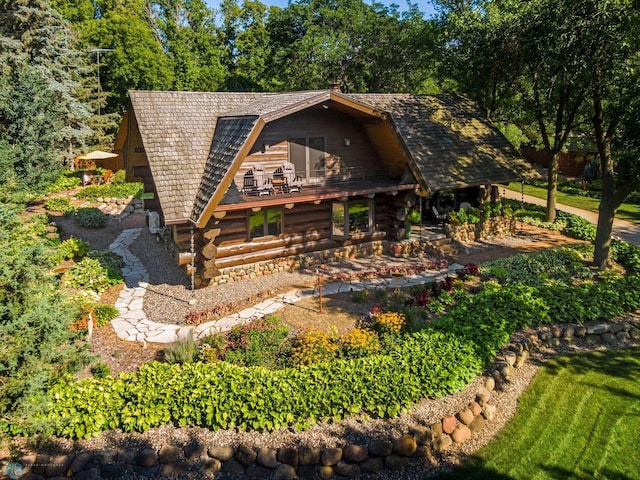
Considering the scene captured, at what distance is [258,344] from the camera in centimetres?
1182

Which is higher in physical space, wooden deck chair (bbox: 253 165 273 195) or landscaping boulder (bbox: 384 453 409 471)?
wooden deck chair (bbox: 253 165 273 195)

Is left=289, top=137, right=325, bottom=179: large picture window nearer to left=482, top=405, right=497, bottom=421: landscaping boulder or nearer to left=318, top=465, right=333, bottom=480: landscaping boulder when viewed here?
left=482, top=405, right=497, bottom=421: landscaping boulder

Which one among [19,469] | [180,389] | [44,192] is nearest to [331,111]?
[180,389]

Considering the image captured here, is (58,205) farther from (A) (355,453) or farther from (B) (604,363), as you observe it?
(B) (604,363)

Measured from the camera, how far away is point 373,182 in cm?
1972

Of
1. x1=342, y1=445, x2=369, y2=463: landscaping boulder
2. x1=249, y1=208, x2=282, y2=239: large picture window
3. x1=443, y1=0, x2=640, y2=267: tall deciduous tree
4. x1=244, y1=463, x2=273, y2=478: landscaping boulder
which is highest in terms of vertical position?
x1=443, y1=0, x2=640, y2=267: tall deciduous tree

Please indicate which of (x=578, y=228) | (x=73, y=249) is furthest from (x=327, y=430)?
(x=578, y=228)

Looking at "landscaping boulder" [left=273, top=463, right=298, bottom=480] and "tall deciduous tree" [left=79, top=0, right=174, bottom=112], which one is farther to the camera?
"tall deciduous tree" [left=79, top=0, right=174, bottom=112]

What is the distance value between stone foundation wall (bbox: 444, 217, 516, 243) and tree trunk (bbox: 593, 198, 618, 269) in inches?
200

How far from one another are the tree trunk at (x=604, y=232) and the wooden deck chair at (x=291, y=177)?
12.3 metres

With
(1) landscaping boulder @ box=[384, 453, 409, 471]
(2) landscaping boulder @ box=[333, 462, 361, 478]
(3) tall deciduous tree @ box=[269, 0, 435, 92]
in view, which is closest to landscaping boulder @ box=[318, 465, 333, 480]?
(2) landscaping boulder @ box=[333, 462, 361, 478]

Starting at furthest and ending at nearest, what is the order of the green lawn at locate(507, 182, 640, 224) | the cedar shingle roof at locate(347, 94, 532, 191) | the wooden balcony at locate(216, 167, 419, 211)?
the green lawn at locate(507, 182, 640, 224), the cedar shingle roof at locate(347, 94, 532, 191), the wooden balcony at locate(216, 167, 419, 211)

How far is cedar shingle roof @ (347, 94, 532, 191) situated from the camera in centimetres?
2080

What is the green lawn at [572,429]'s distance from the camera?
8.85 metres
